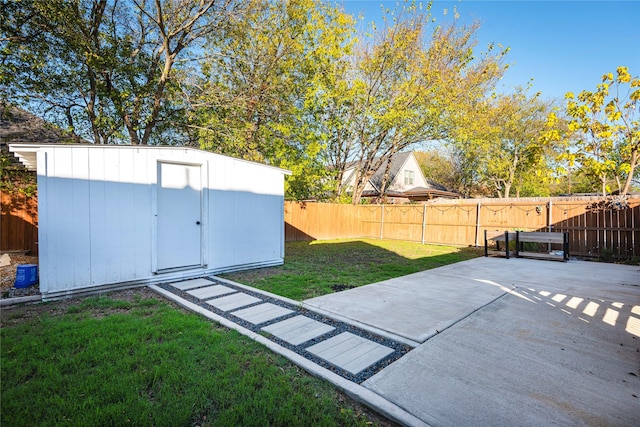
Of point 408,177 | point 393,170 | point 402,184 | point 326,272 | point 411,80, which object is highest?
point 411,80

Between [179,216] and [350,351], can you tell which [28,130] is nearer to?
[179,216]

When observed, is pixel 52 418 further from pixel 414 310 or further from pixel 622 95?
pixel 622 95

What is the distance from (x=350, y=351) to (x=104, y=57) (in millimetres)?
9816

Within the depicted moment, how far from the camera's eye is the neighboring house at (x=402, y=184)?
21.1 metres

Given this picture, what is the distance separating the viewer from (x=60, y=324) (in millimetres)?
3016

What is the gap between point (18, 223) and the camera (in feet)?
24.4

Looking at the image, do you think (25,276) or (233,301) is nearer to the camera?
(233,301)

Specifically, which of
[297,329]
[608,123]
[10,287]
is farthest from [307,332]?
[608,123]

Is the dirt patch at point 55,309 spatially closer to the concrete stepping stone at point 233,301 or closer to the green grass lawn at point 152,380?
the green grass lawn at point 152,380

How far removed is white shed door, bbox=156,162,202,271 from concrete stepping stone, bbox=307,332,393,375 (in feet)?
11.9

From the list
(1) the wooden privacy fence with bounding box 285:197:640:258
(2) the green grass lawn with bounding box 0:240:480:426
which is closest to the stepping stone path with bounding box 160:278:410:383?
(2) the green grass lawn with bounding box 0:240:480:426

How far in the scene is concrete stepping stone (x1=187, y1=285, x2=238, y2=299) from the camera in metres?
4.27

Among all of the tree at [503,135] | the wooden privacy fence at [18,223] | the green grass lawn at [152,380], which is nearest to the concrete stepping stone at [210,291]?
the green grass lawn at [152,380]

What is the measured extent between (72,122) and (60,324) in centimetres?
948
